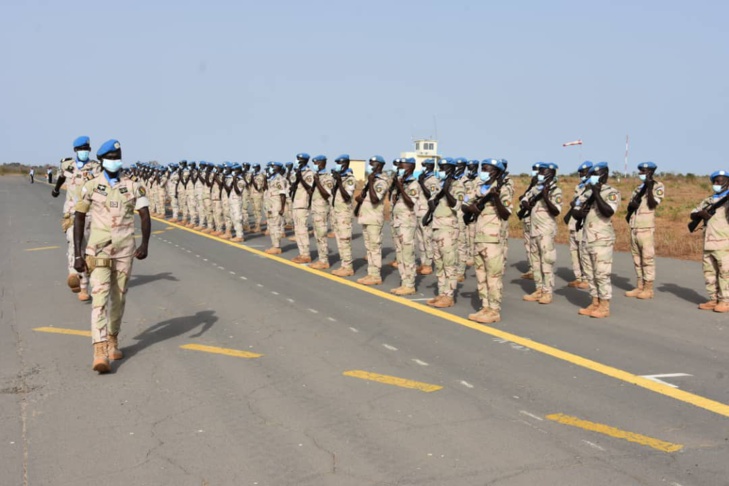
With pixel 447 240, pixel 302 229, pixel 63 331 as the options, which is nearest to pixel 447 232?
pixel 447 240

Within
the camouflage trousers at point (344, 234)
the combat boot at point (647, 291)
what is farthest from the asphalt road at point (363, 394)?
the camouflage trousers at point (344, 234)

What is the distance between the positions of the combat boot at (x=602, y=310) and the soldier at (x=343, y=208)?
486 centimetres

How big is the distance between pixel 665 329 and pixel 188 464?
609cm

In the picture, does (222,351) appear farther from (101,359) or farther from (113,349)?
(101,359)

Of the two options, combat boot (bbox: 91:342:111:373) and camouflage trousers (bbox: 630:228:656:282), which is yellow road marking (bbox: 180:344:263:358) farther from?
camouflage trousers (bbox: 630:228:656:282)

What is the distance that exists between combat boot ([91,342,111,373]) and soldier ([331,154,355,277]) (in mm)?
6297

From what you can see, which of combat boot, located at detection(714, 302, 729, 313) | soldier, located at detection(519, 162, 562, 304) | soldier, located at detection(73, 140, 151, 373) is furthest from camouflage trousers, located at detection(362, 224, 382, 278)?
soldier, located at detection(73, 140, 151, 373)

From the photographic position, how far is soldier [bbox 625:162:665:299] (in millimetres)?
10070

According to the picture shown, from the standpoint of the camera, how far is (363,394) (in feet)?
19.0

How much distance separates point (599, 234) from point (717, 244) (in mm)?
1772

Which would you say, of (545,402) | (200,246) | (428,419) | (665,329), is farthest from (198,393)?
(200,246)

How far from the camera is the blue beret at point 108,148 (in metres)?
6.65

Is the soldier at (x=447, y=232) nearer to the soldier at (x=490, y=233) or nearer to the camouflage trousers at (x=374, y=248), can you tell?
the soldier at (x=490, y=233)

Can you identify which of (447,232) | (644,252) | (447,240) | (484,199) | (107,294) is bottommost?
(107,294)
